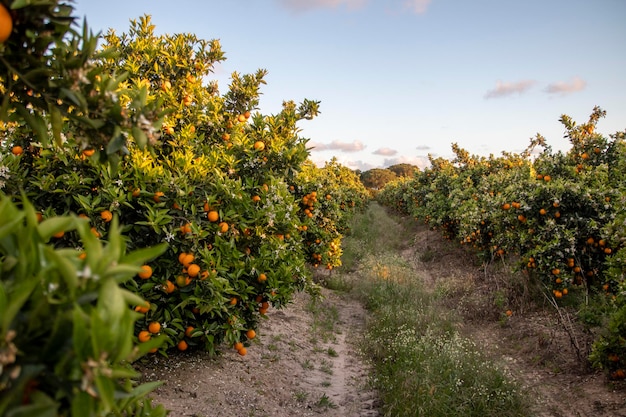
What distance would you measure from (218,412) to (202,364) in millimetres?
761

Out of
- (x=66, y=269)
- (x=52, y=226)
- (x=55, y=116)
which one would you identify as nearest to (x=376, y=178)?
(x=55, y=116)

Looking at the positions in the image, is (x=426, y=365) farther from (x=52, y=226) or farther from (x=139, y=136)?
(x=52, y=226)

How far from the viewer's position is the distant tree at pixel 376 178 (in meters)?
80.2

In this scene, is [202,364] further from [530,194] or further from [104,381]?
[530,194]

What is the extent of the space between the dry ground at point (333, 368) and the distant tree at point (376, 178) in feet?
236

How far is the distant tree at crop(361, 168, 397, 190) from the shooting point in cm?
8019

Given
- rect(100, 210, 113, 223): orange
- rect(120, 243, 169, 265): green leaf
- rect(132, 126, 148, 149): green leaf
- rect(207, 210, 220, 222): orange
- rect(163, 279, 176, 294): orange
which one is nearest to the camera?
rect(120, 243, 169, 265): green leaf

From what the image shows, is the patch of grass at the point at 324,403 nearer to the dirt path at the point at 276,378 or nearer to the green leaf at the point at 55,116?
the dirt path at the point at 276,378

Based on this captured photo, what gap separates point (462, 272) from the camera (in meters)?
10.5

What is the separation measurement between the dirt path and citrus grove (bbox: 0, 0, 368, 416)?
31cm

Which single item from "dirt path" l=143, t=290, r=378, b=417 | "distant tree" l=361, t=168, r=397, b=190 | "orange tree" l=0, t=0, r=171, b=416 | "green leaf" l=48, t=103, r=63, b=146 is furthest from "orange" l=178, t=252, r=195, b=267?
"distant tree" l=361, t=168, r=397, b=190

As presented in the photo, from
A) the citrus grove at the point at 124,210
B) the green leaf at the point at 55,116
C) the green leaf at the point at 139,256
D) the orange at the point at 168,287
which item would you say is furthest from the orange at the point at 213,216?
the green leaf at the point at 139,256

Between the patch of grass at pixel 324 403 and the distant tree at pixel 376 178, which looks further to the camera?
the distant tree at pixel 376 178

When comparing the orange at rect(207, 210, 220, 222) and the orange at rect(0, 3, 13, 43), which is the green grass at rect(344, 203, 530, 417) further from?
the orange at rect(0, 3, 13, 43)
